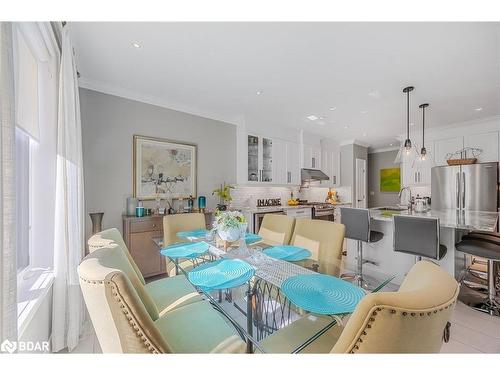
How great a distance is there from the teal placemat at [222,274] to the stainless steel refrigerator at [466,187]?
4787 mm

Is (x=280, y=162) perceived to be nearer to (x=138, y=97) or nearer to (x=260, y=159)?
(x=260, y=159)

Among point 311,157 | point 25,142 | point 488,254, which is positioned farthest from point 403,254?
point 25,142

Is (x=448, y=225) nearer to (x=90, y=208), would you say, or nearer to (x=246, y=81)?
(x=246, y=81)

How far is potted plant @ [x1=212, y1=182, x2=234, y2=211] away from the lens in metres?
3.78

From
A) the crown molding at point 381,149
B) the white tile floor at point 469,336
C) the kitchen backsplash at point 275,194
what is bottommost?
the white tile floor at point 469,336

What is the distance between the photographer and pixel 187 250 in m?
1.81

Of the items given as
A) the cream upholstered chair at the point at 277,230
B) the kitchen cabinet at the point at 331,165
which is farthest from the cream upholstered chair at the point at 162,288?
the kitchen cabinet at the point at 331,165

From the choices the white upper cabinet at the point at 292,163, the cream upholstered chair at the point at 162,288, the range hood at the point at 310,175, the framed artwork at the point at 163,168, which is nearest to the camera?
the cream upholstered chair at the point at 162,288

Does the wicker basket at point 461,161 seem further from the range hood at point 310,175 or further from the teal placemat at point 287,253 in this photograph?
the teal placemat at point 287,253

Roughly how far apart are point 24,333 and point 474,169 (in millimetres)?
6153

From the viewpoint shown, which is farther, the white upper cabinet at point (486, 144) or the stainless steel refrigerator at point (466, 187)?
the white upper cabinet at point (486, 144)

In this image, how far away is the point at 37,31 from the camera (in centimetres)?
143

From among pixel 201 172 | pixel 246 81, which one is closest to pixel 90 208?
pixel 201 172

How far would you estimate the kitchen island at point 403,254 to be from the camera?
235 cm
